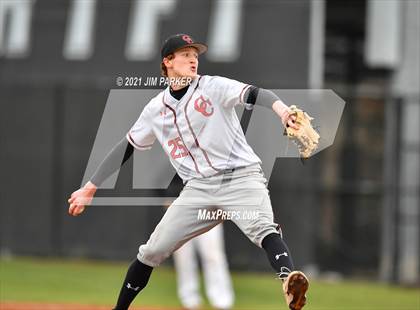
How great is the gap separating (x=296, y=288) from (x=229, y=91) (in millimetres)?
1421

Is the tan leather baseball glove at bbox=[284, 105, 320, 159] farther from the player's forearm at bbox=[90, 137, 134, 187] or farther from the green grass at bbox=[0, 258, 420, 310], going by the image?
the green grass at bbox=[0, 258, 420, 310]

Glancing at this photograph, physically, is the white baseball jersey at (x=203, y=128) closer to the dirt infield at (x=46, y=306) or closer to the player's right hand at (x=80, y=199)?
the player's right hand at (x=80, y=199)

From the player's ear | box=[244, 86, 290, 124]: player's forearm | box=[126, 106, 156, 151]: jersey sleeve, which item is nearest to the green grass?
box=[126, 106, 156, 151]: jersey sleeve

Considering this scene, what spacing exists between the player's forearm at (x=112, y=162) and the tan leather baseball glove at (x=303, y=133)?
1.46 meters

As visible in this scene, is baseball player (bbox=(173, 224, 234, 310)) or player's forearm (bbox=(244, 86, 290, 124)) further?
baseball player (bbox=(173, 224, 234, 310))

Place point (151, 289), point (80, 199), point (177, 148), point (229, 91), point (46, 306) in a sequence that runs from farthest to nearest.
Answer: point (151, 289) → point (46, 306) → point (80, 199) → point (177, 148) → point (229, 91)

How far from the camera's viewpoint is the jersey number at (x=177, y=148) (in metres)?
7.36

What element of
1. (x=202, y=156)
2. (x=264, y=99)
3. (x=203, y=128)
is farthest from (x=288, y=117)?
(x=202, y=156)

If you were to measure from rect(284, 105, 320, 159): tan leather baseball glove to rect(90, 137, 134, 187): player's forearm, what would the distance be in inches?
57.4

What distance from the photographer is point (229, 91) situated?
23.0ft

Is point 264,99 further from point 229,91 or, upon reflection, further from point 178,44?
point 178,44

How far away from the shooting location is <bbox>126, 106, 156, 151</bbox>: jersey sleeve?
24.8 feet

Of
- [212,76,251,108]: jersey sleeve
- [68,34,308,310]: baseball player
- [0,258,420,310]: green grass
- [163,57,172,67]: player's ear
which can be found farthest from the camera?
[0,258,420,310]: green grass

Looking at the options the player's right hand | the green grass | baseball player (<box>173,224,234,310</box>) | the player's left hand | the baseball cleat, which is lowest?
the green grass
